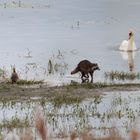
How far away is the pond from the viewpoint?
58.0 ft

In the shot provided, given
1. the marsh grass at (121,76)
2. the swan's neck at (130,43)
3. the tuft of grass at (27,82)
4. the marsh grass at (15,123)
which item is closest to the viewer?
the marsh grass at (15,123)

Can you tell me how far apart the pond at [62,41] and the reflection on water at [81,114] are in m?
3.05

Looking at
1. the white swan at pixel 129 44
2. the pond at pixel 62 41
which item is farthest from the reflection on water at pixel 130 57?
the white swan at pixel 129 44

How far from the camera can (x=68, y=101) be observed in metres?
11.6

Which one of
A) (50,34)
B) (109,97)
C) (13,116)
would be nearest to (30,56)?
(50,34)

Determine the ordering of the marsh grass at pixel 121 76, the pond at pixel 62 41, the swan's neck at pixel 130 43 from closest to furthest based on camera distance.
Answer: the marsh grass at pixel 121 76, the pond at pixel 62 41, the swan's neck at pixel 130 43

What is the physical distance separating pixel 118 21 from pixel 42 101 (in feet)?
78.6

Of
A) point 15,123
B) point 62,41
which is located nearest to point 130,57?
point 62,41

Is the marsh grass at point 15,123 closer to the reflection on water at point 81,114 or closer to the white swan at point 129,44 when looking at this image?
the reflection on water at point 81,114

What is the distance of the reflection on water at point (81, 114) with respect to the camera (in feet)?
30.1

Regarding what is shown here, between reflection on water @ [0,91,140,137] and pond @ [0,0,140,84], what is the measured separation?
3054 millimetres

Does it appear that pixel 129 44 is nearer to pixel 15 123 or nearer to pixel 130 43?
pixel 130 43

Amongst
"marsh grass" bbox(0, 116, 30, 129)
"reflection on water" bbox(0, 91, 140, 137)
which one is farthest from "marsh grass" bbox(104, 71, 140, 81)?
"marsh grass" bbox(0, 116, 30, 129)

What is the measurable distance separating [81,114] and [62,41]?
14.5m
